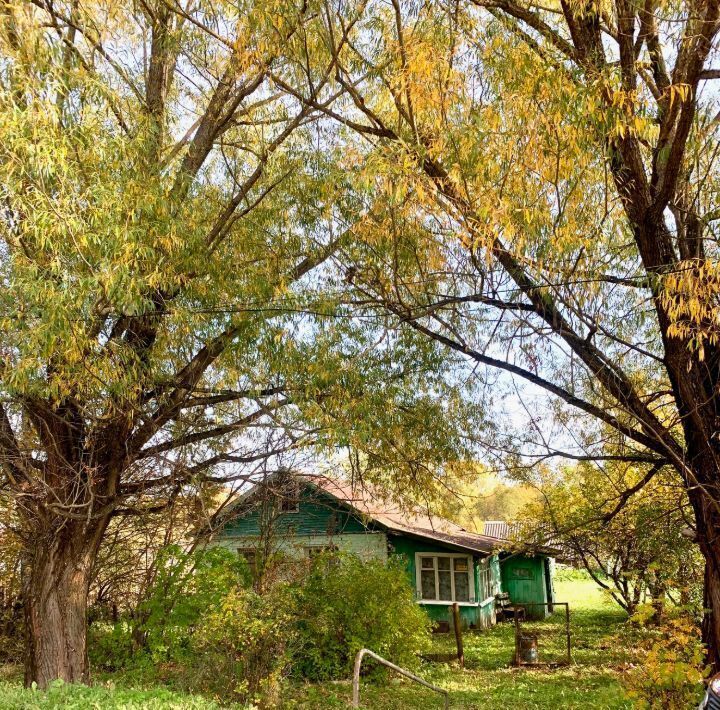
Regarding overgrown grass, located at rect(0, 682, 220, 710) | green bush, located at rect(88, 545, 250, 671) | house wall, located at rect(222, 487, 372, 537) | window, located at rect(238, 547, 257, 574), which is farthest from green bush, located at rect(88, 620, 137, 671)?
overgrown grass, located at rect(0, 682, 220, 710)

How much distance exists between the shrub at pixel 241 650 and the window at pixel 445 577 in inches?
395

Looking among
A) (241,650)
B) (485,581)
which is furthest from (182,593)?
(485,581)

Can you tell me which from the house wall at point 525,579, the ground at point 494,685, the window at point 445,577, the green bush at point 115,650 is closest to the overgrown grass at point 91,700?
the ground at point 494,685

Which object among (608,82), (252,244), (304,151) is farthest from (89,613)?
(608,82)

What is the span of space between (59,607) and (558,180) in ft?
27.1

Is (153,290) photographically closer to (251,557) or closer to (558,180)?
(558,180)

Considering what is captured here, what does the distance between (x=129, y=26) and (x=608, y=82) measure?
20.5 feet

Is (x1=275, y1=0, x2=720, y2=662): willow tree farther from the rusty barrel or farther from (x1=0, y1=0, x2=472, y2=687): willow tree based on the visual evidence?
the rusty barrel

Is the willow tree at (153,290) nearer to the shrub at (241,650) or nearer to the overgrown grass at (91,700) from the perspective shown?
the shrub at (241,650)

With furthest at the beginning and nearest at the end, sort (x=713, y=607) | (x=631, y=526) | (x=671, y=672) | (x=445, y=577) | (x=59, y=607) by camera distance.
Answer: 1. (x=445, y=577)
2. (x=631, y=526)
3. (x=59, y=607)
4. (x=713, y=607)
5. (x=671, y=672)

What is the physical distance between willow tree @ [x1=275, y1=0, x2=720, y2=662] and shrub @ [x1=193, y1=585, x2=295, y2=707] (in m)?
5.36

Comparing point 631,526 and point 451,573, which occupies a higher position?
point 631,526

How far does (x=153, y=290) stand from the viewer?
7348 millimetres

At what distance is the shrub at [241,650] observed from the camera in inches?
381
